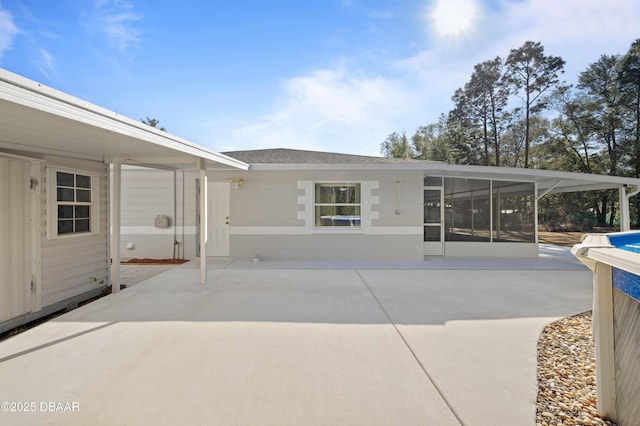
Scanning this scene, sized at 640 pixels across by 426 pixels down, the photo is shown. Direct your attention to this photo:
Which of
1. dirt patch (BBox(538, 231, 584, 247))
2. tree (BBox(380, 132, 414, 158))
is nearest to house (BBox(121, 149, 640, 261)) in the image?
dirt patch (BBox(538, 231, 584, 247))

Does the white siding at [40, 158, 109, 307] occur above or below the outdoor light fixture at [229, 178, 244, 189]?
below

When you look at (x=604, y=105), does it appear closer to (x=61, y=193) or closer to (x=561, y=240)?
(x=561, y=240)

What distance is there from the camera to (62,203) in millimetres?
4387

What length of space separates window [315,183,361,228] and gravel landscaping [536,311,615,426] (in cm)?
502

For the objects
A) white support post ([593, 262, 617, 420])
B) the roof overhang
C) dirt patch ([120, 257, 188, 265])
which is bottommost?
dirt patch ([120, 257, 188, 265])

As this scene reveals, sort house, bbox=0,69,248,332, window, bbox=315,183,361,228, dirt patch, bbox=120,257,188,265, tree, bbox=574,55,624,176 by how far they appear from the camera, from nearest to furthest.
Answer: house, bbox=0,69,248,332, dirt patch, bbox=120,257,188,265, window, bbox=315,183,361,228, tree, bbox=574,55,624,176

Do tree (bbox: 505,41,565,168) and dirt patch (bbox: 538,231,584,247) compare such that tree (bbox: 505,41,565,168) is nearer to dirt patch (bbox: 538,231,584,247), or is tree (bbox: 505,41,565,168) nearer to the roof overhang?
dirt patch (bbox: 538,231,584,247)

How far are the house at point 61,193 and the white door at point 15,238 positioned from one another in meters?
0.01

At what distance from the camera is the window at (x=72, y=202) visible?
13.8 ft

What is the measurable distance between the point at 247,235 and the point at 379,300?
14.7 feet

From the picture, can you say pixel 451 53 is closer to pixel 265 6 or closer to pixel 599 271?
pixel 265 6

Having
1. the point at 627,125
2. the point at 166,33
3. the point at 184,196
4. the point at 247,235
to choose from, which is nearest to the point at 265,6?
the point at 166,33

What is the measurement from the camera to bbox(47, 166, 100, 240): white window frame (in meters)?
4.13

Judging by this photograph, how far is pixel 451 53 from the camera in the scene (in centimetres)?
1227
